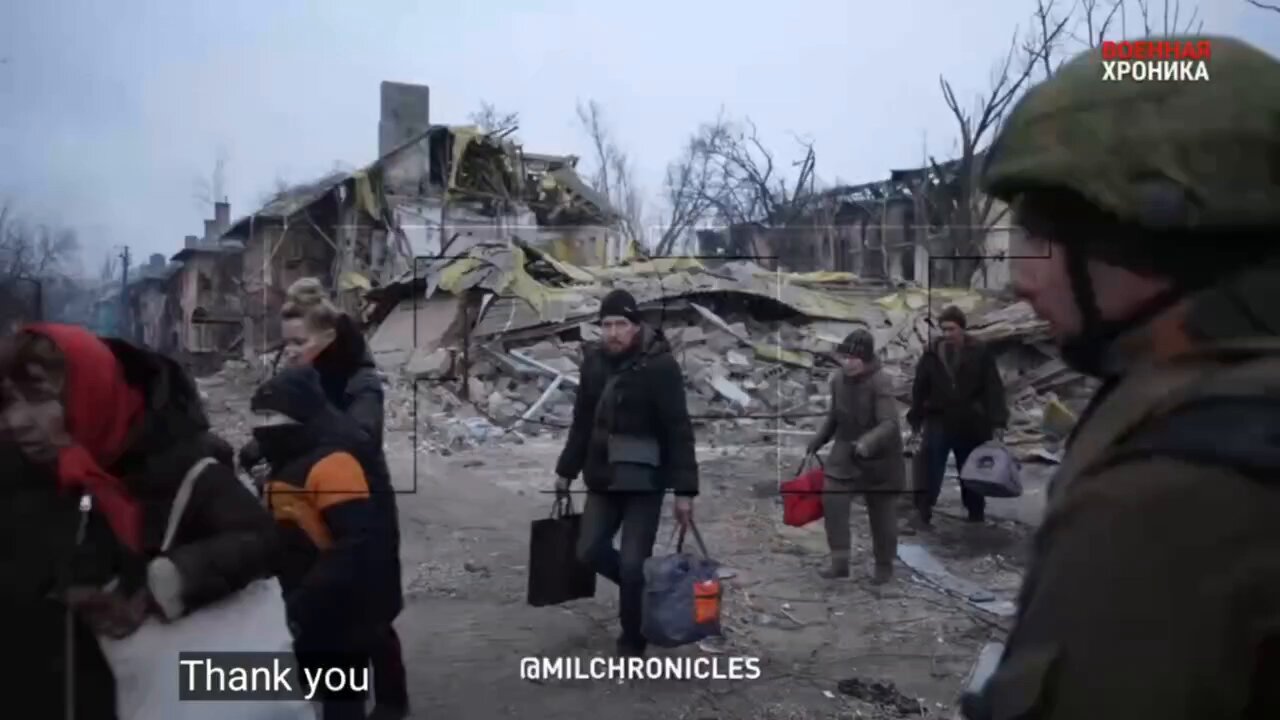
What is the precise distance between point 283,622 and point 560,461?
7.66 feet

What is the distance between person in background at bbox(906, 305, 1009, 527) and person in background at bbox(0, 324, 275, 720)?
5.13 meters

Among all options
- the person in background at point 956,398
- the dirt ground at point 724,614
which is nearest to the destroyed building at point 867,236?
the person in background at point 956,398

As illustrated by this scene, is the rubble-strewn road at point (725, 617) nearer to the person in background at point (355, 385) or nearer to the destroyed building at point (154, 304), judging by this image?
the person in background at point (355, 385)

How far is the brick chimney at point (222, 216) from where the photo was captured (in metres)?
4.23

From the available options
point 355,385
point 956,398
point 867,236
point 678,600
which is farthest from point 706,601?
point 867,236

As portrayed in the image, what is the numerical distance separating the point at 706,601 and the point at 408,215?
2.36 meters

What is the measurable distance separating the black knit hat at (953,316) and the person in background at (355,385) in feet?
13.4

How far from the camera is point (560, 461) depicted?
480 centimetres

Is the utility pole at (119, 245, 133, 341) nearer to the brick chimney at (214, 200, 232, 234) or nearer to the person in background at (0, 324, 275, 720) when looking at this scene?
Answer: the brick chimney at (214, 200, 232, 234)

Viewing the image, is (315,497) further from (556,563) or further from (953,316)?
(953,316)

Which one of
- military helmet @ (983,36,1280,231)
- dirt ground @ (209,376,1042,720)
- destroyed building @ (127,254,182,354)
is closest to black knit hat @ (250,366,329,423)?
dirt ground @ (209,376,1042,720)

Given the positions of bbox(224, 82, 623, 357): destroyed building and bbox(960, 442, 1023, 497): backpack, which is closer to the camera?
bbox(224, 82, 623, 357): destroyed building

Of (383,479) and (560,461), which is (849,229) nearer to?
(560,461)

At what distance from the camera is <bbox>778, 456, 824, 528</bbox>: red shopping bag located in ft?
19.5
